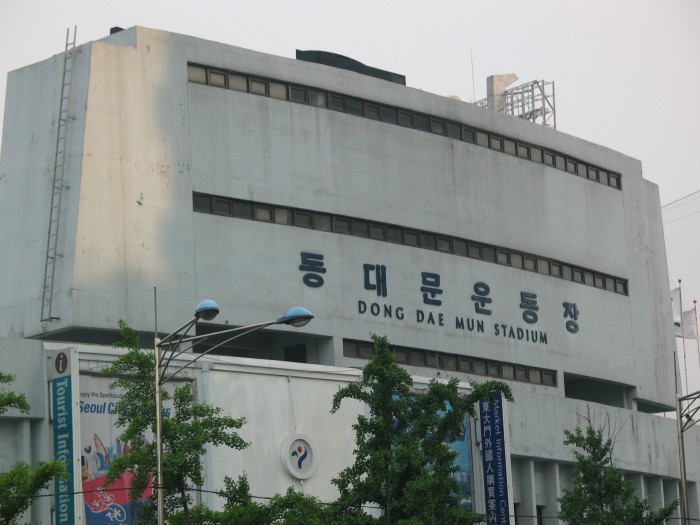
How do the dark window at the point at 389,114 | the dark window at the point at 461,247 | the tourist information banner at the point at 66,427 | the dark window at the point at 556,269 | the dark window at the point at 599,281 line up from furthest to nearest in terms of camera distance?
the dark window at the point at 599,281
the dark window at the point at 556,269
the dark window at the point at 461,247
the dark window at the point at 389,114
the tourist information banner at the point at 66,427

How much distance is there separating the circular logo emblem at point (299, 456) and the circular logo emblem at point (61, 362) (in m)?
7.98

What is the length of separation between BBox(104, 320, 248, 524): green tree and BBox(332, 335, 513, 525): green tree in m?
3.60

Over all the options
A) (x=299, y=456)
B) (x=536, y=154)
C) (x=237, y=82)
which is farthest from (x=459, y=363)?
(x=237, y=82)

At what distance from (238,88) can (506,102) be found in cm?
2499

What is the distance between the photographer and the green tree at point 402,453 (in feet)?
119

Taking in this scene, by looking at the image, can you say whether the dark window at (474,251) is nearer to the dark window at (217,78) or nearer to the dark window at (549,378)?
the dark window at (549,378)

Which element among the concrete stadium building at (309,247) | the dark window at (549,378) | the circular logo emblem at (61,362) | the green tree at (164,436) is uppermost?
the concrete stadium building at (309,247)

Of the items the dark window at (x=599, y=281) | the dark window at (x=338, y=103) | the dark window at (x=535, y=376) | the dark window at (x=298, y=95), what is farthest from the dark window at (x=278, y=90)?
the dark window at (x=599, y=281)

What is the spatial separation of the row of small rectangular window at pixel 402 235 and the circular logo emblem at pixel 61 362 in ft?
29.8

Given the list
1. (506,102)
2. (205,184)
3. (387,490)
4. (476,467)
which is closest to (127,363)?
(387,490)

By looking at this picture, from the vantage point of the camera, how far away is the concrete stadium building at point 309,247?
46625mm

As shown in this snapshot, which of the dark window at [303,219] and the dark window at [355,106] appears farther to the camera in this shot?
the dark window at [355,106]

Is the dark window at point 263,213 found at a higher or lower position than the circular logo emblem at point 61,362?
higher

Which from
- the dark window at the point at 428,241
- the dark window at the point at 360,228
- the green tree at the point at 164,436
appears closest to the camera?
the green tree at the point at 164,436
